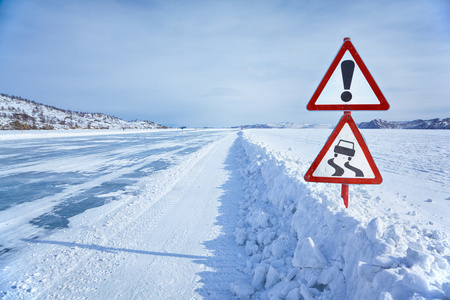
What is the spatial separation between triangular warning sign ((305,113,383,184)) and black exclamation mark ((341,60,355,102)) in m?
0.17

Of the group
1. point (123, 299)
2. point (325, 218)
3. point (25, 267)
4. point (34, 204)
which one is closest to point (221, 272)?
point (123, 299)

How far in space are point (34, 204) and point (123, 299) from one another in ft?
13.1

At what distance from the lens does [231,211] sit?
468 cm

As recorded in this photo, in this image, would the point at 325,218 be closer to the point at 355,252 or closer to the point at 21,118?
the point at 355,252

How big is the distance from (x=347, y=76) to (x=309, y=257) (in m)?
1.81

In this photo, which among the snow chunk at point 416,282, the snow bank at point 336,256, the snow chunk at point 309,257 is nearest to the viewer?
the snow chunk at point 416,282

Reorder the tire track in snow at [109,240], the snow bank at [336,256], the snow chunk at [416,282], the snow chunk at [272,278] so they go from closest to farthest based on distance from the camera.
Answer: the snow chunk at [416,282] → the snow bank at [336,256] → the snow chunk at [272,278] → the tire track in snow at [109,240]

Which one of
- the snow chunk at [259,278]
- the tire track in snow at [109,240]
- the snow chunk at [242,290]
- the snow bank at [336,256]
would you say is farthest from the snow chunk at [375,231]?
the tire track in snow at [109,240]

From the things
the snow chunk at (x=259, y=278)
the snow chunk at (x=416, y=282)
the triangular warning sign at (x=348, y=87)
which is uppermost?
the triangular warning sign at (x=348, y=87)

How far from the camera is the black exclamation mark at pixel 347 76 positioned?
2.25m

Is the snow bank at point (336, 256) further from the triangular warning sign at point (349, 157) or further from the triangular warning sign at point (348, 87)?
the triangular warning sign at point (348, 87)

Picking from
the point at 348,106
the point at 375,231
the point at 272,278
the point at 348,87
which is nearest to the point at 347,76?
the point at 348,87

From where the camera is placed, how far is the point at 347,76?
88.9 inches

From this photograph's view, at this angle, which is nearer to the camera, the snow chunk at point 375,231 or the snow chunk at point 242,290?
the snow chunk at point 375,231
